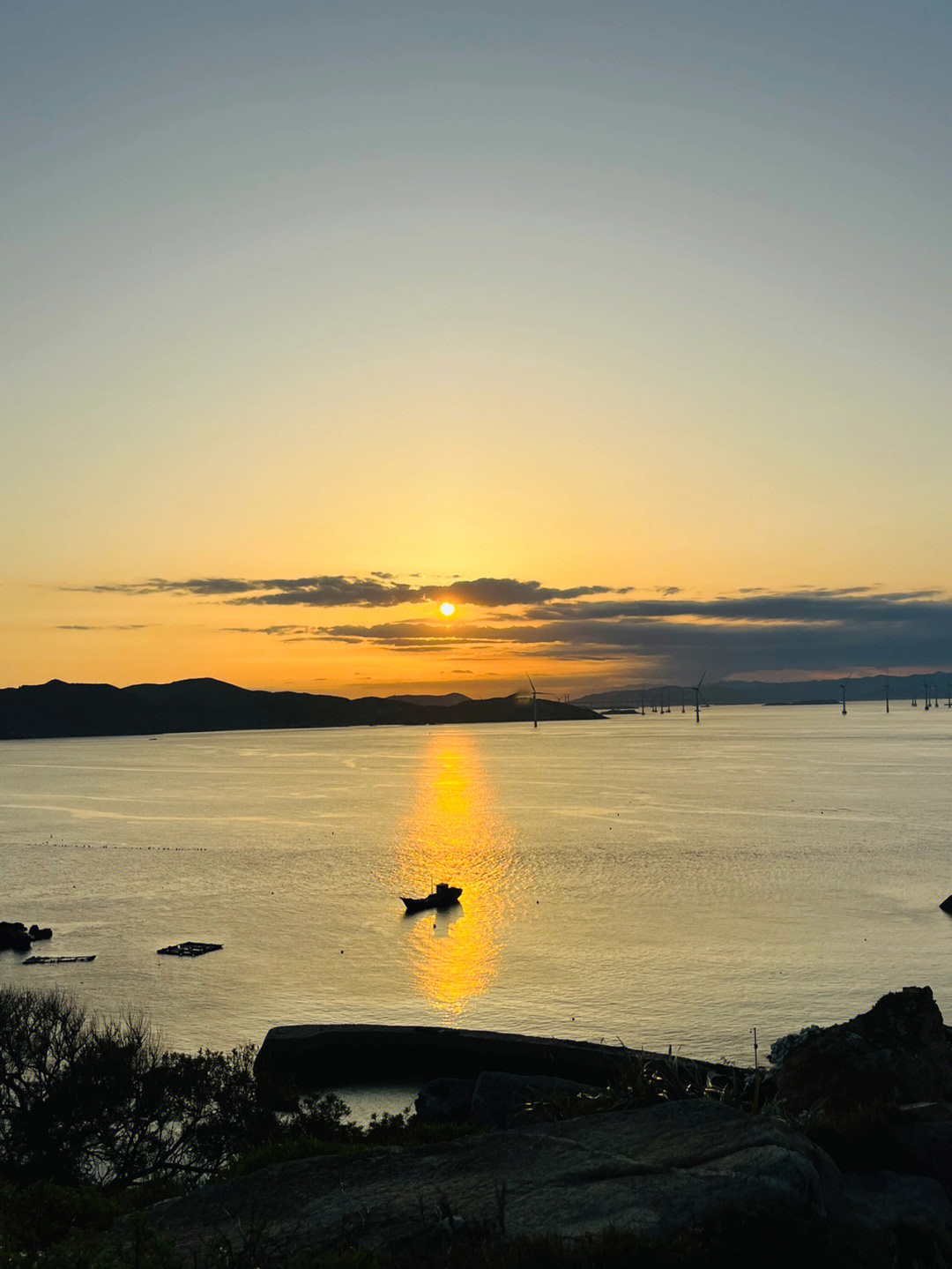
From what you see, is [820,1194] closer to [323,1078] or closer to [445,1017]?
[323,1078]

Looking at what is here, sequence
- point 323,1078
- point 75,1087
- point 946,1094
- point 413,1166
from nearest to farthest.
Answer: point 413,1166
point 946,1094
point 75,1087
point 323,1078

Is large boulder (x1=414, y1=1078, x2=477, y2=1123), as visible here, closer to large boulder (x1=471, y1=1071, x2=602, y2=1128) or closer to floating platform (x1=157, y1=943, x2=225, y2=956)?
large boulder (x1=471, y1=1071, x2=602, y2=1128)

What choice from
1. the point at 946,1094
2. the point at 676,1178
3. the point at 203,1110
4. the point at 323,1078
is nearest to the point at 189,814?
the point at 323,1078

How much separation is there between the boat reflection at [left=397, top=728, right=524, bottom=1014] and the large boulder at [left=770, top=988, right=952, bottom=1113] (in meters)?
30.8

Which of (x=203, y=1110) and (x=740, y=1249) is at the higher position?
(x=740, y=1249)

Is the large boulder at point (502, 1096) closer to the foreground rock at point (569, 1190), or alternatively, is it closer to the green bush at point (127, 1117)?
the green bush at point (127, 1117)

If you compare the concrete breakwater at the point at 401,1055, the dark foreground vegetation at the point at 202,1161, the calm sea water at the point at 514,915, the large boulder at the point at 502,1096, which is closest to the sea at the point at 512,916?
the calm sea water at the point at 514,915

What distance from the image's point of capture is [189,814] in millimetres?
155625

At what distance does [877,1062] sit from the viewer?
943 inches

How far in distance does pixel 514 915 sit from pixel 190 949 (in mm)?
25052

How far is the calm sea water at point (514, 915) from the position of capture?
54.5 meters

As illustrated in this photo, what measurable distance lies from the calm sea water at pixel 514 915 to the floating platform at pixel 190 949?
2.90 feet

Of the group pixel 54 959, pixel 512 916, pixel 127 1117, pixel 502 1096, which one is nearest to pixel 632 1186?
pixel 502 1096

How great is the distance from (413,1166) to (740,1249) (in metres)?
5.31
